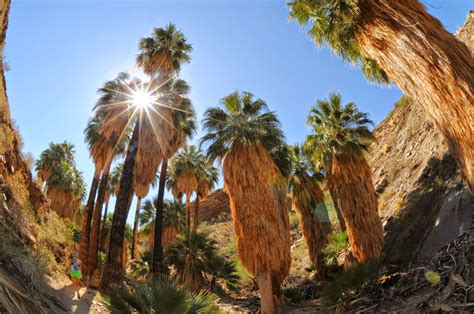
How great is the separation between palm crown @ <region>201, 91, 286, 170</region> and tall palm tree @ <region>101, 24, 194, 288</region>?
392cm

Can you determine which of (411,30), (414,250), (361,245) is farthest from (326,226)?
(411,30)

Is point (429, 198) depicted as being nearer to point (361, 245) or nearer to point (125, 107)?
point (361, 245)

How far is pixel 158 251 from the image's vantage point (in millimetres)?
20922

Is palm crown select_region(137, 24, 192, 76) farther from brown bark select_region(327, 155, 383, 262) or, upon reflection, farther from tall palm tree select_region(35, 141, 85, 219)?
tall palm tree select_region(35, 141, 85, 219)

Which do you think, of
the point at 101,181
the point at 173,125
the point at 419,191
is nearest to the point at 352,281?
the point at 419,191

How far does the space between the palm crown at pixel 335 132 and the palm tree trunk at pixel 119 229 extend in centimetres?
1041

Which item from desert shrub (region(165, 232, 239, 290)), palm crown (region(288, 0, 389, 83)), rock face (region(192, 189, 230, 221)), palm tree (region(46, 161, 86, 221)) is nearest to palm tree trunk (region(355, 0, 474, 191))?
palm crown (region(288, 0, 389, 83))

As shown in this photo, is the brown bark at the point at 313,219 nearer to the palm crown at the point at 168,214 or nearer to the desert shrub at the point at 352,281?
the desert shrub at the point at 352,281

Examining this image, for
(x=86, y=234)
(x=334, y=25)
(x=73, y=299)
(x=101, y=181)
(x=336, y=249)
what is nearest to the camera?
(x=334, y=25)

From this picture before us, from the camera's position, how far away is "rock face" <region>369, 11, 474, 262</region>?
14.0 meters

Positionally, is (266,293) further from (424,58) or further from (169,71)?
(169,71)

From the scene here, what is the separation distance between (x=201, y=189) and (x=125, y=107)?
14577 millimetres

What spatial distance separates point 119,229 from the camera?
1695cm

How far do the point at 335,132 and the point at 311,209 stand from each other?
5253mm
